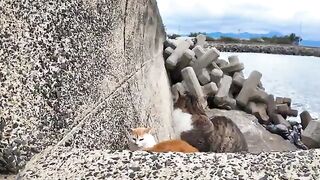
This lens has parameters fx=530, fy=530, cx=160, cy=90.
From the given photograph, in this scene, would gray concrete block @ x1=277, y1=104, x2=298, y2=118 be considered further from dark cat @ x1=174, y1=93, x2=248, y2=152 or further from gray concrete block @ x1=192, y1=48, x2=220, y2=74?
dark cat @ x1=174, y1=93, x2=248, y2=152

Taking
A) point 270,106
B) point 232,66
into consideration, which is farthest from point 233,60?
point 270,106

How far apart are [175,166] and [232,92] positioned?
477 centimetres

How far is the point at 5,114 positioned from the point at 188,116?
8.76 ft

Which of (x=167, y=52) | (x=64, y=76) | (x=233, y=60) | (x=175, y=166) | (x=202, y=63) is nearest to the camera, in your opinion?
(x=175, y=166)

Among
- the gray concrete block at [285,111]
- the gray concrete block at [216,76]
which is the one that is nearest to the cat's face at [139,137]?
the gray concrete block at [216,76]

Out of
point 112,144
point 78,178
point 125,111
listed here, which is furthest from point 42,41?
point 125,111

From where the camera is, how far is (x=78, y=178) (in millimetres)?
1090

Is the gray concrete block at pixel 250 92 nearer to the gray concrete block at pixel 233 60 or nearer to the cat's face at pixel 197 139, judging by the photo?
the gray concrete block at pixel 233 60

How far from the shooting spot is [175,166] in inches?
43.7

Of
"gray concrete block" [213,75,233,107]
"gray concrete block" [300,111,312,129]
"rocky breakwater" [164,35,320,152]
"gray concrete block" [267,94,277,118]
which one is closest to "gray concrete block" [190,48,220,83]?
"rocky breakwater" [164,35,320,152]

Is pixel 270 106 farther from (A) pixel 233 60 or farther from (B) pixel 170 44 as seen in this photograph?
(B) pixel 170 44

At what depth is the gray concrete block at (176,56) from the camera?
15.2ft

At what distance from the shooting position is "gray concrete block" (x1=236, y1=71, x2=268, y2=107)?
18.5 ft

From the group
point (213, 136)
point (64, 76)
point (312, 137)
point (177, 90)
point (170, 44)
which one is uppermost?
point (64, 76)
